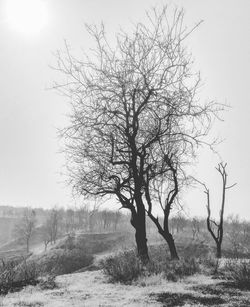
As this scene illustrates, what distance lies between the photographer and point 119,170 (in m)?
14.9

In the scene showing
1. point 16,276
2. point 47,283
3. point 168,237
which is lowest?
point 47,283

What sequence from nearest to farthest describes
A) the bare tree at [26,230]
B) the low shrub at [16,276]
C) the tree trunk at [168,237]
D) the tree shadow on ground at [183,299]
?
the tree shadow on ground at [183,299]
the low shrub at [16,276]
the tree trunk at [168,237]
the bare tree at [26,230]

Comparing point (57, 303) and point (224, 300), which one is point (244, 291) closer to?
point (224, 300)

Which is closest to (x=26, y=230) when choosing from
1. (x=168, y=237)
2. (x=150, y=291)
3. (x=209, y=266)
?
(x=168, y=237)

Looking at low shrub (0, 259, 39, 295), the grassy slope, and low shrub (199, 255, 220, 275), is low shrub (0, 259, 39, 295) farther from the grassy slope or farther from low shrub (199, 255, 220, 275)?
low shrub (199, 255, 220, 275)

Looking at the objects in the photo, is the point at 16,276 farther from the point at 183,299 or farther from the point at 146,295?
the point at 183,299

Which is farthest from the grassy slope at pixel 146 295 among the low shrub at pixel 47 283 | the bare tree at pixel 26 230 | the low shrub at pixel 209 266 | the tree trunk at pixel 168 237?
the bare tree at pixel 26 230

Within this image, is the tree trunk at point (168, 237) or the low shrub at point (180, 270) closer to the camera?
the low shrub at point (180, 270)

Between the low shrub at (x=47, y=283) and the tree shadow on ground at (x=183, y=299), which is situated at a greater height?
the tree shadow on ground at (x=183, y=299)

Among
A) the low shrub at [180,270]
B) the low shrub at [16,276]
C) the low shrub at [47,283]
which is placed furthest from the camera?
the low shrub at [180,270]

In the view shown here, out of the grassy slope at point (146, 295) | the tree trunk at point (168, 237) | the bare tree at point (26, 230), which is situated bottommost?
the bare tree at point (26, 230)

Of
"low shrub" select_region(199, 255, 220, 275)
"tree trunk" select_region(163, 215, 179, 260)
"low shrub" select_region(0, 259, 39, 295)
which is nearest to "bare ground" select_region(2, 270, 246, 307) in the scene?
"low shrub" select_region(0, 259, 39, 295)

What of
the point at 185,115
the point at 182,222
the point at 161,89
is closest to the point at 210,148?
the point at 185,115

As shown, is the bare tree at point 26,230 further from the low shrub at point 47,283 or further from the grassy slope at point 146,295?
the grassy slope at point 146,295
